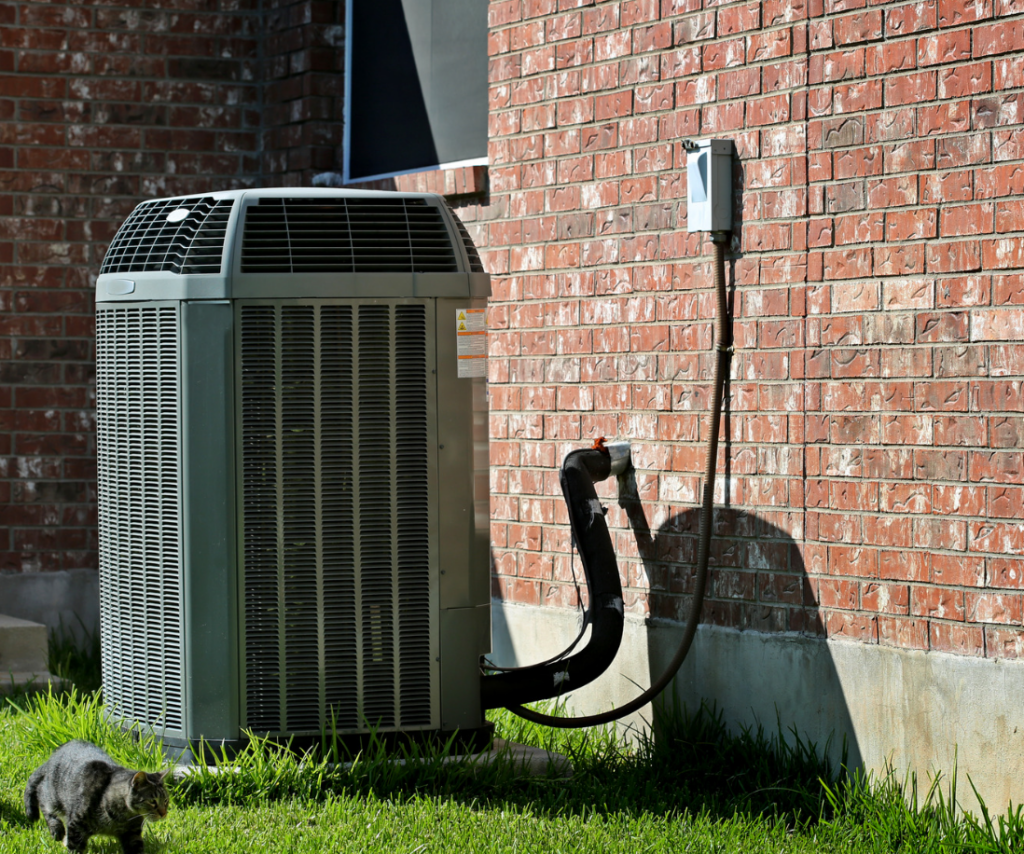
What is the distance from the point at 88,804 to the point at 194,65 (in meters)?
4.84

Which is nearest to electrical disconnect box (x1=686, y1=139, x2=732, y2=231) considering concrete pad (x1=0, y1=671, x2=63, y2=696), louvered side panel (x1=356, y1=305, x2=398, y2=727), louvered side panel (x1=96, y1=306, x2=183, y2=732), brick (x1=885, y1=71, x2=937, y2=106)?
brick (x1=885, y1=71, x2=937, y2=106)

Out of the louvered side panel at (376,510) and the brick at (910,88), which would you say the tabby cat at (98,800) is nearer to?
the louvered side panel at (376,510)

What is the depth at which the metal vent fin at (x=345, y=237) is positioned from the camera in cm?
472

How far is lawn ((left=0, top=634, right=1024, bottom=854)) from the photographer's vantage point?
13.8 feet

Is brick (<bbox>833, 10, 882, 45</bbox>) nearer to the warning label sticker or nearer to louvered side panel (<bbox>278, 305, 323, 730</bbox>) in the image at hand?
the warning label sticker

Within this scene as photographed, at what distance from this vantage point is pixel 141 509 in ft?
16.1

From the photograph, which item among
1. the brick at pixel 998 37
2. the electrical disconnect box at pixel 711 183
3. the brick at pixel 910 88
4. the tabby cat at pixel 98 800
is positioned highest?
the brick at pixel 998 37

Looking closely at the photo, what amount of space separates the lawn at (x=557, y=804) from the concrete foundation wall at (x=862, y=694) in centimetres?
9

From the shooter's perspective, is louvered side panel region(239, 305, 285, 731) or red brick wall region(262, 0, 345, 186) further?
red brick wall region(262, 0, 345, 186)

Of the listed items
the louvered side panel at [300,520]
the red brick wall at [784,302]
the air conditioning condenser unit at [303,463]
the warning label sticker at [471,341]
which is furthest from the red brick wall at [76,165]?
the louvered side panel at [300,520]

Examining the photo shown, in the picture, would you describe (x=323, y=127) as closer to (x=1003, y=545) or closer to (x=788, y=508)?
(x=788, y=508)

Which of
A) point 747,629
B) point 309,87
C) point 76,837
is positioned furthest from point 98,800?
point 309,87

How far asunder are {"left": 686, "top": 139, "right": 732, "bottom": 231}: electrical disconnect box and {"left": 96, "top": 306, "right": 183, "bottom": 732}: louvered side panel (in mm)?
1890

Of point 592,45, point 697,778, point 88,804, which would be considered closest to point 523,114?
point 592,45
